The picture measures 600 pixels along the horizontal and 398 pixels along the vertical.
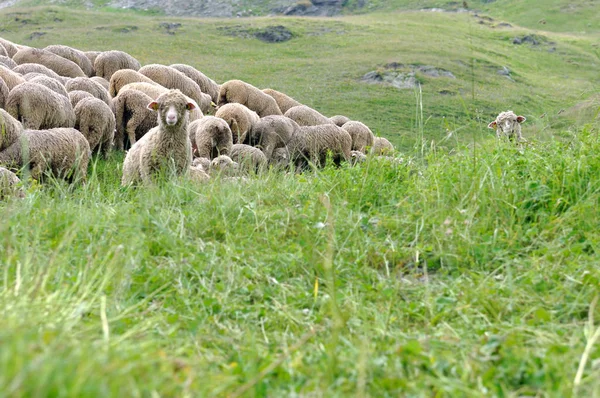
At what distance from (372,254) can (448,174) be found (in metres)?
1.27

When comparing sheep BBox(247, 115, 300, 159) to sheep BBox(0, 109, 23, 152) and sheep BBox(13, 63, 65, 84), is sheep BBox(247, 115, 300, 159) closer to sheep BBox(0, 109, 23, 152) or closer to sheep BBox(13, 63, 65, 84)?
sheep BBox(13, 63, 65, 84)

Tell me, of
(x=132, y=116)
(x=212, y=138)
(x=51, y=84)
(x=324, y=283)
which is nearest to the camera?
(x=324, y=283)

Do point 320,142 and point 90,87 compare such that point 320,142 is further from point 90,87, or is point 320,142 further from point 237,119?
point 90,87

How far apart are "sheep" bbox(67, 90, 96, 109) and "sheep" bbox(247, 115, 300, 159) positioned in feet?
9.31

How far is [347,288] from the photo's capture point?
13.2 ft

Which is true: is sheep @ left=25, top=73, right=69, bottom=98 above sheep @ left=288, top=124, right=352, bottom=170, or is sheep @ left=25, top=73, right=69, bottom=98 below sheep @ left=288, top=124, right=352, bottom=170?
above

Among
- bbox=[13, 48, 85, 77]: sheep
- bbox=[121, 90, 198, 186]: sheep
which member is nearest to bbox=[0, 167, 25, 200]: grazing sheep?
bbox=[121, 90, 198, 186]: sheep

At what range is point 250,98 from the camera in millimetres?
15180

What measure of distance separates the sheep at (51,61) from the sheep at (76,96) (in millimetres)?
3539

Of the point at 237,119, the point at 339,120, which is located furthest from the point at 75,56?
the point at 339,120

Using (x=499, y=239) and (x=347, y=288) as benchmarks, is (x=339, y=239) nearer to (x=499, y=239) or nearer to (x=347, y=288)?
(x=347, y=288)

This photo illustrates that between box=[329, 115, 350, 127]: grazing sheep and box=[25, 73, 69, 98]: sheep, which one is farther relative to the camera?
box=[329, 115, 350, 127]: grazing sheep

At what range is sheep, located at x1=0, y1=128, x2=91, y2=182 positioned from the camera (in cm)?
854

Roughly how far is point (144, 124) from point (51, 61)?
13.6 feet
